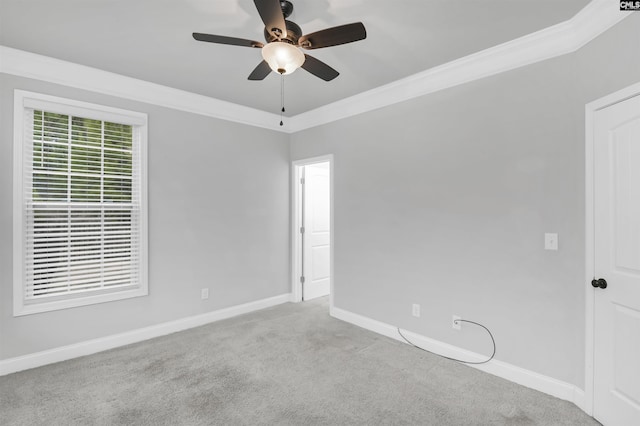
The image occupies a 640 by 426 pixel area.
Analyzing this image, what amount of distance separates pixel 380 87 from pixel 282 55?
73.5 inches

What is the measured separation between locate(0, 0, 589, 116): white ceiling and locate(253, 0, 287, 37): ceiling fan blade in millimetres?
397

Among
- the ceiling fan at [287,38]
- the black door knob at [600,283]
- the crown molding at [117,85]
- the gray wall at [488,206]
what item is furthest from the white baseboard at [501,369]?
the crown molding at [117,85]

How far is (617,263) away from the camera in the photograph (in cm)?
198

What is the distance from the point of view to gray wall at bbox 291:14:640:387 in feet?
7.46

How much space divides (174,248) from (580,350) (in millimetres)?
3738

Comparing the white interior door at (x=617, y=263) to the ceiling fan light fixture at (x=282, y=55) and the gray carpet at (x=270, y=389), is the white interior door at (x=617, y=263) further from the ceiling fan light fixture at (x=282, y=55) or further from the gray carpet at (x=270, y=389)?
the ceiling fan light fixture at (x=282, y=55)

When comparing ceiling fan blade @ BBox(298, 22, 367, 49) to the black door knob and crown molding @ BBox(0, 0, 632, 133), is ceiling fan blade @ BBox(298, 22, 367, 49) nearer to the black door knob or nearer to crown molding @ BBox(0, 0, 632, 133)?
crown molding @ BBox(0, 0, 632, 133)

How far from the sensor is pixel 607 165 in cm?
203

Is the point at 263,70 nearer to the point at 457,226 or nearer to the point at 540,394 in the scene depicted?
the point at 457,226

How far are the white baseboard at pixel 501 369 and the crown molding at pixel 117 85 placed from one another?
9.90 feet

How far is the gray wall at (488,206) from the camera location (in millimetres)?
2273

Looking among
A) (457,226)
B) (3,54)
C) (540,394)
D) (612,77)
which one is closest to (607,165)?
(612,77)

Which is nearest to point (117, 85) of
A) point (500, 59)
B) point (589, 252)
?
point (500, 59)

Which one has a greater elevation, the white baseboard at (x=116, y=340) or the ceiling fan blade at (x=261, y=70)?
the ceiling fan blade at (x=261, y=70)
